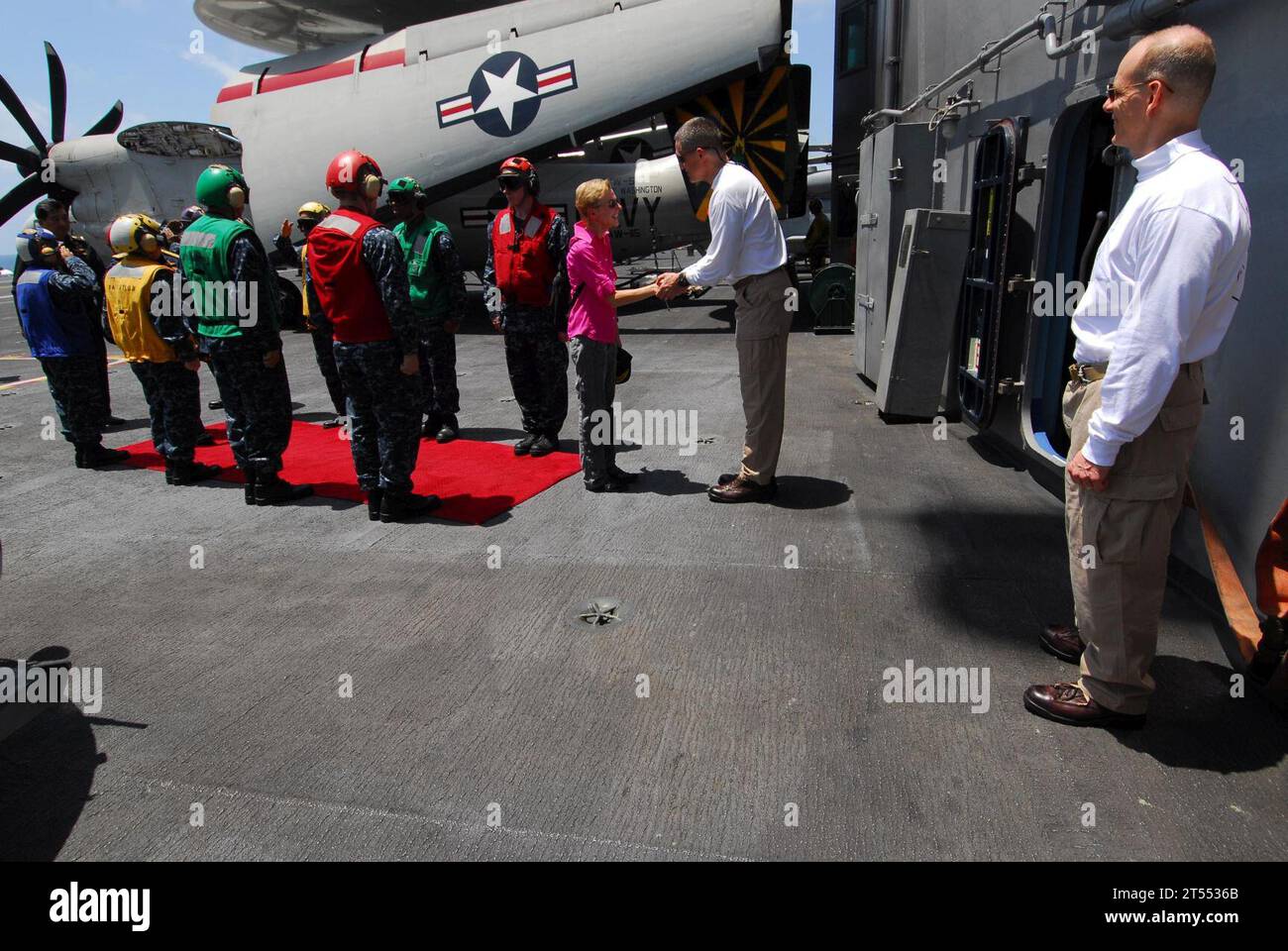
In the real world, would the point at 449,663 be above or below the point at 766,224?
below

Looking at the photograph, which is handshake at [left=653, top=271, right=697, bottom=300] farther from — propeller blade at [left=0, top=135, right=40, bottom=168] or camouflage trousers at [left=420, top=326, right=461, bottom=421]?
propeller blade at [left=0, top=135, right=40, bottom=168]

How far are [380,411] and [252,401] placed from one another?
102 centimetres

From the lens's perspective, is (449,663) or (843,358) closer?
(449,663)

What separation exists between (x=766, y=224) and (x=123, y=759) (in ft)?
12.0

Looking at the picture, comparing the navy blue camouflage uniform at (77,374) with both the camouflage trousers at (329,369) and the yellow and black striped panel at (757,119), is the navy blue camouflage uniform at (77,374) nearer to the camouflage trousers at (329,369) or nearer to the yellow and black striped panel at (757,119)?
the camouflage trousers at (329,369)

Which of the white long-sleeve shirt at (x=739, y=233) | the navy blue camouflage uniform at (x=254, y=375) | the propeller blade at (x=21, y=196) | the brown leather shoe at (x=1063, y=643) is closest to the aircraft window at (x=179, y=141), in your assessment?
the propeller blade at (x=21, y=196)

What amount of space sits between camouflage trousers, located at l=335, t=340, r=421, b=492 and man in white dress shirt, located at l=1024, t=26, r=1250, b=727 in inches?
130

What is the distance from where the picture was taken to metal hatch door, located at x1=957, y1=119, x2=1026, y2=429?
15.4 feet

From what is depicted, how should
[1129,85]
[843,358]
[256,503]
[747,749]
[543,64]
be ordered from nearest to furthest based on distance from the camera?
[1129,85] < [747,749] < [256,503] < [843,358] < [543,64]

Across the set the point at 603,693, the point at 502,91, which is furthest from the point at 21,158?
the point at 603,693

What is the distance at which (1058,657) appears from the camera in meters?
2.86

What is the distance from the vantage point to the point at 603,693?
8.98ft
